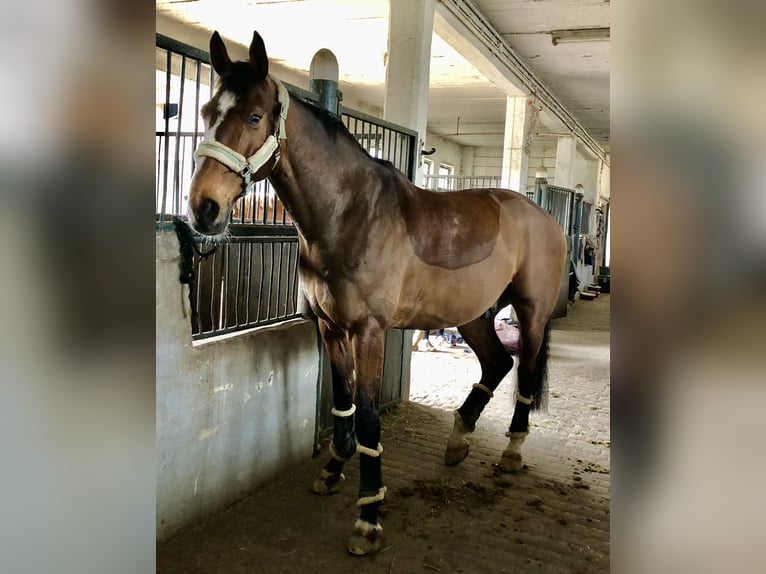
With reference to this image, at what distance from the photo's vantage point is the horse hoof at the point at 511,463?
8.65ft

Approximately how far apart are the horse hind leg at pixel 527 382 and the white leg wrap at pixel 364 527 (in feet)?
3.09

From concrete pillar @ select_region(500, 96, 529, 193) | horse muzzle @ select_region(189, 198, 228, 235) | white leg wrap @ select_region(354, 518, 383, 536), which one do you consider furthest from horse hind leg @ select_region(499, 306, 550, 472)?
concrete pillar @ select_region(500, 96, 529, 193)

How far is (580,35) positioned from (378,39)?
7.91 ft

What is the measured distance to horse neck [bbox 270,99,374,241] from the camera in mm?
1854

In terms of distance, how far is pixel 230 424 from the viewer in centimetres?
214

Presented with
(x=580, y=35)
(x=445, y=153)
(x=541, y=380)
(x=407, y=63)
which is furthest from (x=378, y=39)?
(x=445, y=153)

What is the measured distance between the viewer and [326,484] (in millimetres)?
2320

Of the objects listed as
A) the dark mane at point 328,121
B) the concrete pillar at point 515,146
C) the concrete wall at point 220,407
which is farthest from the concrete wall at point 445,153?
the dark mane at point 328,121

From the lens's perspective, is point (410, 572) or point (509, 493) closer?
point (410, 572)

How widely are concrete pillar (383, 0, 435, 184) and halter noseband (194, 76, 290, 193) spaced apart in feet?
7.69

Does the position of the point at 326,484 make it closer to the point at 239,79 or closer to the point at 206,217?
the point at 206,217
